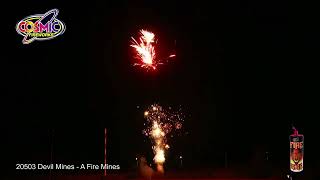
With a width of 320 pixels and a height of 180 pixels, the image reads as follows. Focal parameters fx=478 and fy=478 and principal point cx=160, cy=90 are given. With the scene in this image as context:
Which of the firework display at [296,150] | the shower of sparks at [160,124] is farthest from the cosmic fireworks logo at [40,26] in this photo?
the firework display at [296,150]

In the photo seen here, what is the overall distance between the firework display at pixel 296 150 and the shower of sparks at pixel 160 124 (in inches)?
646

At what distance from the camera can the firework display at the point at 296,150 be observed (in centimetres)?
2055

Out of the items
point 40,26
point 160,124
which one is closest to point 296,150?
point 40,26

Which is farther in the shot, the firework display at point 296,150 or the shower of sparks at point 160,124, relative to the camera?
the shower of sparks at point 160,124

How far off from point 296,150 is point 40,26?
19.7 meters

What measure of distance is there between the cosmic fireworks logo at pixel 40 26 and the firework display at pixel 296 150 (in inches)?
748

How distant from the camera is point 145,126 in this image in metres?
42.3

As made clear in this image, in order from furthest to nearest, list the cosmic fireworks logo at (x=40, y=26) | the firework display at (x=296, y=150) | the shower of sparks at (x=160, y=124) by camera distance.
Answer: the shower of sparks at (x=160, y=124)
the cosmic fireworks logo at (x=40, y=26)
the firework display at (x=296, y=150)

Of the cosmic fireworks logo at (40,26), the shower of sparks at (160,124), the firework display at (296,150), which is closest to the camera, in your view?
the firework display at (296,150)

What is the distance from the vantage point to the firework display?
67.4 feet

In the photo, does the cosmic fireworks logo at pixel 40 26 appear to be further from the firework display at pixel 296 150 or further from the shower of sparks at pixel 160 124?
the firework display at pixel 296 150

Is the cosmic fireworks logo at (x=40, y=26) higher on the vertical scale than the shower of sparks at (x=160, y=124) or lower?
higher

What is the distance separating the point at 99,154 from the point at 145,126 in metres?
10.1

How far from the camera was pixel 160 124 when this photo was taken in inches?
1601
